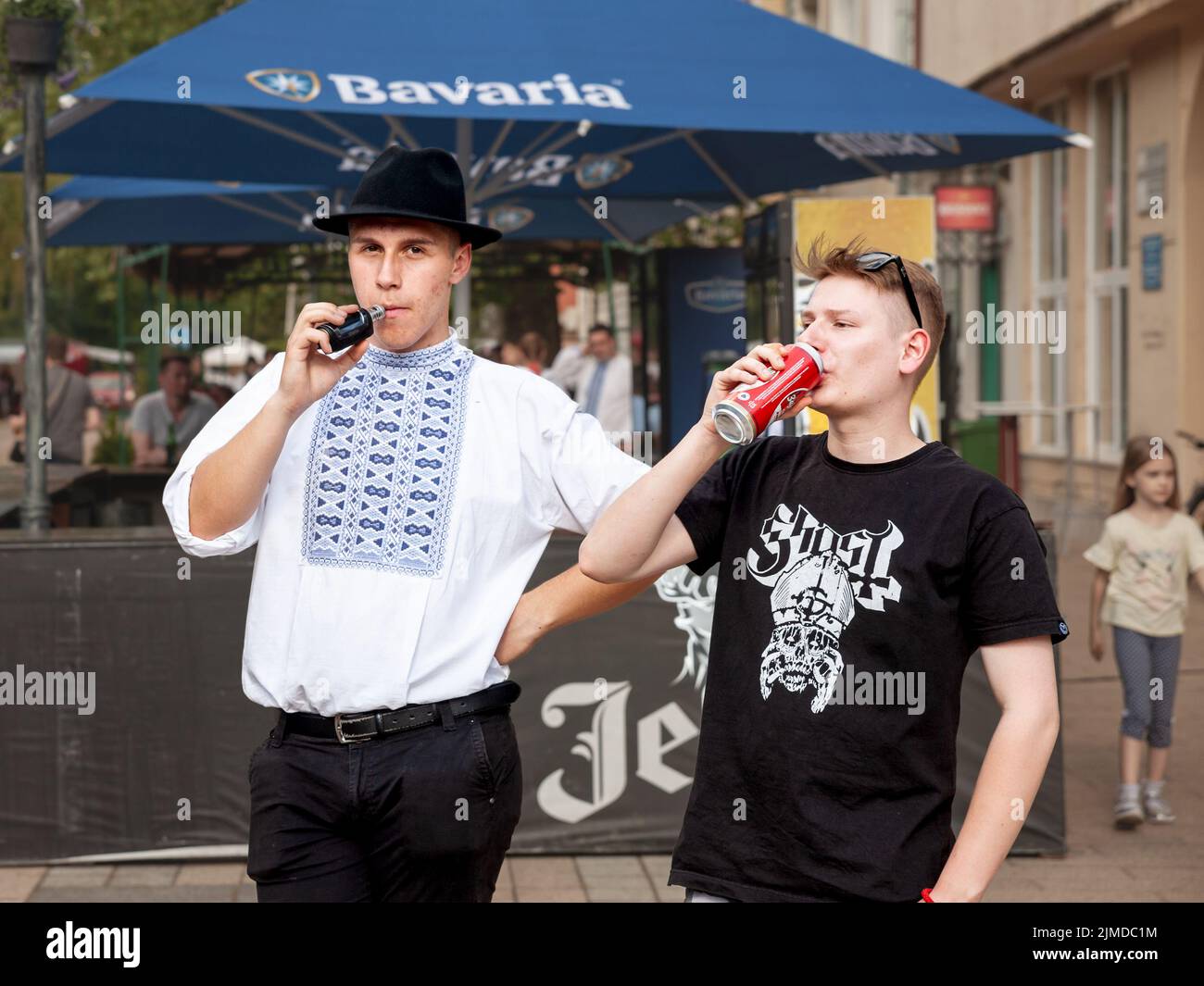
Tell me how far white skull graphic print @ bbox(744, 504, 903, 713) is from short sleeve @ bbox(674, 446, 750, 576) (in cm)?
14

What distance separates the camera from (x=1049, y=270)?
20.0m

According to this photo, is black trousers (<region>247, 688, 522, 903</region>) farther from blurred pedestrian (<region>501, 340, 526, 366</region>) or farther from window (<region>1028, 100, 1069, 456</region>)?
window (<region>1028, 100, 1069, 456</region>)

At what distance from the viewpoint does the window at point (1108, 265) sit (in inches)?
685

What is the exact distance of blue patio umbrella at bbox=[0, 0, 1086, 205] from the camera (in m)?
6.35

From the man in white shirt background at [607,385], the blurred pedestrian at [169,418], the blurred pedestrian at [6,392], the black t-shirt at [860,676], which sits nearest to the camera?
the black t-shirt at [860,676]

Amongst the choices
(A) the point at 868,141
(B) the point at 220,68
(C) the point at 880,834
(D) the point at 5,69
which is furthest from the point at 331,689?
(D) the point at 5,69

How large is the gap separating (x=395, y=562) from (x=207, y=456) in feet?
1.29

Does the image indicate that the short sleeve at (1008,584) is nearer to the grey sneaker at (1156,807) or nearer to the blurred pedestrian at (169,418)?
the grey sneaker at (1156,807)

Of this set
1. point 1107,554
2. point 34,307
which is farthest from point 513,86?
point 1107,554

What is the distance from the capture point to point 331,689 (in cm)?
315

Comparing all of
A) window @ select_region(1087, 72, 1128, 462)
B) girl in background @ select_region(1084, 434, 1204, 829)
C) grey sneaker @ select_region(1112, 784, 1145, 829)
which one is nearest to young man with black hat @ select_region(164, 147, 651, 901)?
grey sneaker @ select_region(1112, 784, 1145, 829)

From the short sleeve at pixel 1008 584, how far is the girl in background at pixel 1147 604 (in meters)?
4.43

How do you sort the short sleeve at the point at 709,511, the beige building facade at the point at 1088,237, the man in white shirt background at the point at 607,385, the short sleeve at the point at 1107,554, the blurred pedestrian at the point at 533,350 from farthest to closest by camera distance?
the blurred pedestrian at the point at 533,350 < the beige building facade at the point at 1088,237 < the man in white shirt background at the point at 607,385 < the short sleeve at the point at 1107,554 < the short sleeve at the point at 709,511

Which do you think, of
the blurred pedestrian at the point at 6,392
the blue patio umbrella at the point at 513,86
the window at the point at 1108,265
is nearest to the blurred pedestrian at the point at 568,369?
the window at the point at 1108,265
